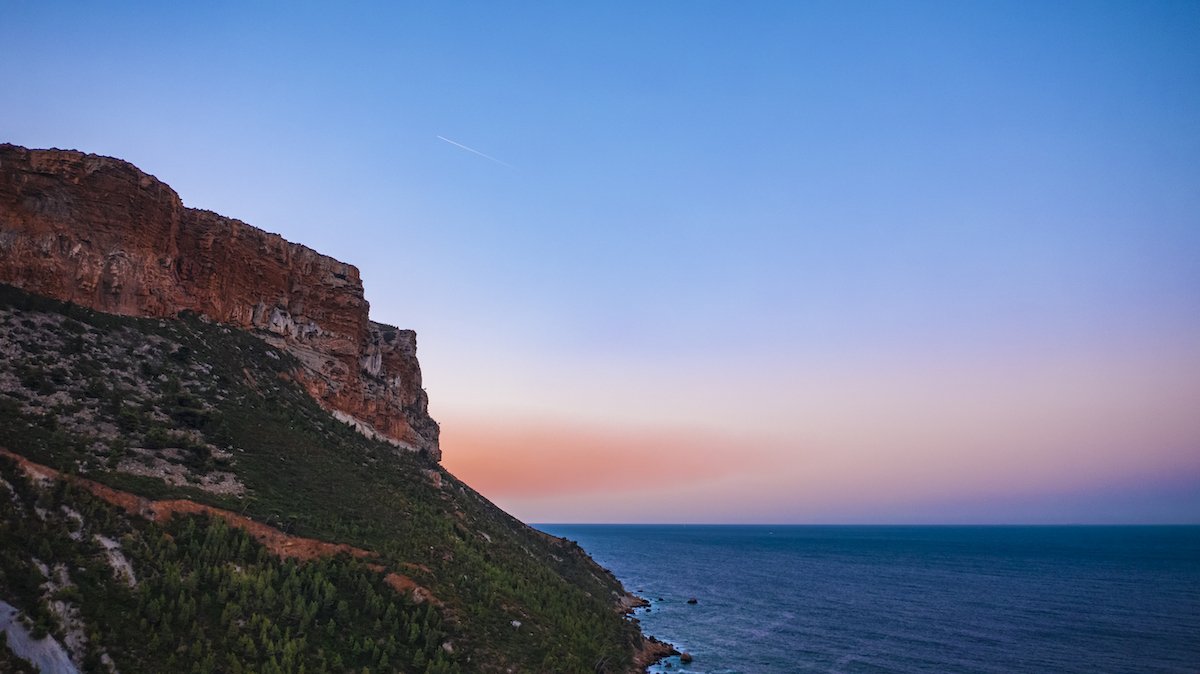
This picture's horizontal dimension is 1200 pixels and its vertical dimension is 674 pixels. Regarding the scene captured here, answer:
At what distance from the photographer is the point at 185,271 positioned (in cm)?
4769

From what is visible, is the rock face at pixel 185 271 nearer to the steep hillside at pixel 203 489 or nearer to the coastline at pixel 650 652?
the steep hillside at pixel 203 489

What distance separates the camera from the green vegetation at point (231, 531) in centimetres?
2081

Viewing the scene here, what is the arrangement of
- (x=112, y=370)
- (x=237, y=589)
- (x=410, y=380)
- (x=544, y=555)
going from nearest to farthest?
(x=237, y=589), (x=112, y=370), (x=544, y=555), (x=410, y=380)

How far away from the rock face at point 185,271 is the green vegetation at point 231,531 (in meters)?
2.43

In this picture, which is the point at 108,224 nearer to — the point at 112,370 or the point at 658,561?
the point at 112,370

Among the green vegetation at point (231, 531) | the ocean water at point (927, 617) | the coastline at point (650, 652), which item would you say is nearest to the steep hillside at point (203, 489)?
the green vegetation at point (231, 531)

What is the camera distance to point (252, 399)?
40.8 m

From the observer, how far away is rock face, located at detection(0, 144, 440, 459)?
37500 millimetres

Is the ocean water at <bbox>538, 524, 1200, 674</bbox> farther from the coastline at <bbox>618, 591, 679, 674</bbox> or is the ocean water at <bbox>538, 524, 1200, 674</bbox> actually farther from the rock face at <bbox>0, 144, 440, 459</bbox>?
the rock face at <bbox>0, 144, 440, 459</bbox>

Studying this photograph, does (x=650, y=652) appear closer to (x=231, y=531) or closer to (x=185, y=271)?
(x=231, y=531)

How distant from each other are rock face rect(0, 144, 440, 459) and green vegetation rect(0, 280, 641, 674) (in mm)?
2433

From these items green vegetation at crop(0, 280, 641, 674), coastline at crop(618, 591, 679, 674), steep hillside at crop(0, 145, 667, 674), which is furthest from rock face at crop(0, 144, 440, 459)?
coastline at crop(618, 591, 679, 674)

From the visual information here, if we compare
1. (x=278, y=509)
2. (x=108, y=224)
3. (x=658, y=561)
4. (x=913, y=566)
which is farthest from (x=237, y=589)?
(x=913, y=566)

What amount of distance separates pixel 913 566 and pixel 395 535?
130 meters
